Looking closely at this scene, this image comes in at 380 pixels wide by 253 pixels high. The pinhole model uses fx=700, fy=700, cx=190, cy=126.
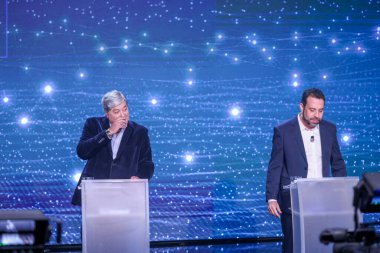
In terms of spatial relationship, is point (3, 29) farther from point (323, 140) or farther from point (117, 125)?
point (323, 140)

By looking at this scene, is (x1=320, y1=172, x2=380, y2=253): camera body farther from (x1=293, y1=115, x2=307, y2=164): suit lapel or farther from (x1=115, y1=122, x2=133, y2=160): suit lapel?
(x1=115, y1=122, x2=133, y2=160): suit lapel

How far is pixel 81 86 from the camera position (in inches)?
307

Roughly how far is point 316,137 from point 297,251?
3.80 ft

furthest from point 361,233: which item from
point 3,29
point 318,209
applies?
point 3,29

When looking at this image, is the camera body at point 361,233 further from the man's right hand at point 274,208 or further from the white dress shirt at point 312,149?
the white dress shirt at point 312,149

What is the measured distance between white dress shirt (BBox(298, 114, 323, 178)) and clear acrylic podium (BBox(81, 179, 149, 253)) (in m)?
1.35

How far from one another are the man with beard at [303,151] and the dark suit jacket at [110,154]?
1.08 metres

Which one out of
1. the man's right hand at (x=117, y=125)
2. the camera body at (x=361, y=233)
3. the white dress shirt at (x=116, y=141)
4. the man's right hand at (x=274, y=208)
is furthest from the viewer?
the white dress shirt at (x=116, y=141)

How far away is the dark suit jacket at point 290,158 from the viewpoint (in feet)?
17.2

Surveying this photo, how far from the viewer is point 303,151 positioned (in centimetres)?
528

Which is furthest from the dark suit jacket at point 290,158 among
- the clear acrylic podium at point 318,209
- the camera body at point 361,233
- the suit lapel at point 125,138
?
the camera body at point 361,233

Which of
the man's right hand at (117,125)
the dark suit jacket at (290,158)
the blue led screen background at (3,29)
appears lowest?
the dark suit jacket at (290,158)

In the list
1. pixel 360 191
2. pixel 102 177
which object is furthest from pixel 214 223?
pixel 360 191

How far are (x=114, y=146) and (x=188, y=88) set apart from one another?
8.16 ft
